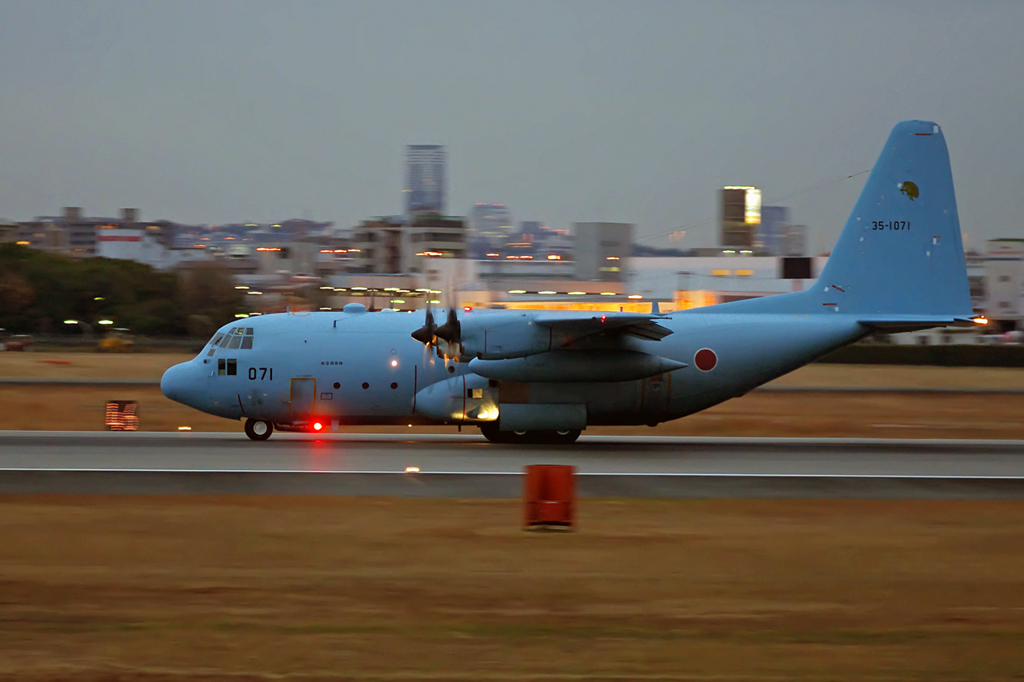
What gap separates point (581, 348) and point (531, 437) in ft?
8.59

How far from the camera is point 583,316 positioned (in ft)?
68.1

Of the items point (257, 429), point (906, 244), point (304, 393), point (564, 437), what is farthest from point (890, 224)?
point (257, 429)

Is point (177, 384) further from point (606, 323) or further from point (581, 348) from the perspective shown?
point (606, 323)

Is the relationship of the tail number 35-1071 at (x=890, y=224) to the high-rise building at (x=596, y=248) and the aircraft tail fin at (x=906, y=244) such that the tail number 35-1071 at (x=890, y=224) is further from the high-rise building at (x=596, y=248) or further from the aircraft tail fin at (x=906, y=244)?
the high-rise building at (x=596, y=248)

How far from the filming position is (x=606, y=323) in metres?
20.6

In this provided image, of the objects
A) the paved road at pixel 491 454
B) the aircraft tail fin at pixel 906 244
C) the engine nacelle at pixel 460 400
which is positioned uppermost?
the aircraft tail fin at pixel 906 244

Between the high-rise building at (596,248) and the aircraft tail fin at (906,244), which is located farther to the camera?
the high-rise building at (596,248)

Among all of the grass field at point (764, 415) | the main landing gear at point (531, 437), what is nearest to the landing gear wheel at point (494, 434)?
the main landing gear at point (531, 437)

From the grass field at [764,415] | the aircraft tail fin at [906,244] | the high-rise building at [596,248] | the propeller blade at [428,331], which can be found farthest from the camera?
the high-rise building at [596,248]

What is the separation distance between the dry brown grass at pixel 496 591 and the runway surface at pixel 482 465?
1177 millimetres

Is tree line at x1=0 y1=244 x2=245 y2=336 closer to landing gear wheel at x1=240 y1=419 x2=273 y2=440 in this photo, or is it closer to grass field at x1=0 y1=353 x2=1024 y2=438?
grass field at x1=0 y1=353 x2=1024 y2=438

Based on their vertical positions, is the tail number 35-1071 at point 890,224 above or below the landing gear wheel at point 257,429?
above

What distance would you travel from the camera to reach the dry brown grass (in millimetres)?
7922

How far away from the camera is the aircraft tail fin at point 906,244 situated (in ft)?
75.6
